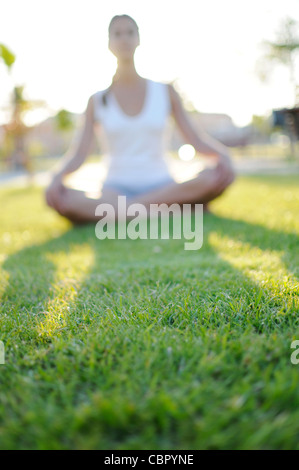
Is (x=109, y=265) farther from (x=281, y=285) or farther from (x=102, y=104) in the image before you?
(x=102, y=104)

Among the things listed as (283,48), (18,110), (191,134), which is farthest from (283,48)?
(191,134)

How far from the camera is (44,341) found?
1.17 metres

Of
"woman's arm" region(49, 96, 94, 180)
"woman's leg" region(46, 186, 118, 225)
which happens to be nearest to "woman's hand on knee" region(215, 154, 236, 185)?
"woman's leg" region(46, 186, 118, 225)

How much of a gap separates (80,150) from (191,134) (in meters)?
0.97

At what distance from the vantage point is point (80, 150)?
337 cm

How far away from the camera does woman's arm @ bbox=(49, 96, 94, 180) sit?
3260mm

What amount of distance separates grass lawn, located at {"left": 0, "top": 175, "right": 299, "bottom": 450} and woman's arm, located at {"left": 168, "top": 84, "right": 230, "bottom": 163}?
1.44m

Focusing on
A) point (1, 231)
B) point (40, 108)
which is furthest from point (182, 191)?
point (40, 108)

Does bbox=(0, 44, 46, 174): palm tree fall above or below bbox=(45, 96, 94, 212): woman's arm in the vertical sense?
above

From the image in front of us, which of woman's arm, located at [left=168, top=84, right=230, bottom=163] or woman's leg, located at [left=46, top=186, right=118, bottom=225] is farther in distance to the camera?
woman's arm, located at [left=168, top=84, right=230, bottom=163]

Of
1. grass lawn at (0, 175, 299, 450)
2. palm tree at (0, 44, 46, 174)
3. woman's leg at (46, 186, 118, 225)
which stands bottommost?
grass lawn at (0, 175, 299, 450)

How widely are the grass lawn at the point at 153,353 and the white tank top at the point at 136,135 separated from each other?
1.43 m

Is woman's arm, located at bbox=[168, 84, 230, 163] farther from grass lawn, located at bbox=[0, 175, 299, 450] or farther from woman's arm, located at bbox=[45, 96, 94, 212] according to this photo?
grass lawn, located at bbox=[0, 175, 299, 450]
